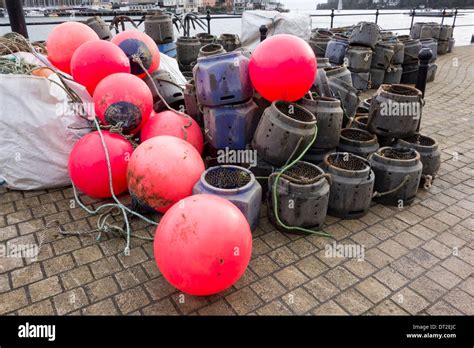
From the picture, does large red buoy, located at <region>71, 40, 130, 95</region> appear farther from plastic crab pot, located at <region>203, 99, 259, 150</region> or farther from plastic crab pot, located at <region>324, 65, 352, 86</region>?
plastic crab pot, located at <region>324, 65, 352, 86</region>

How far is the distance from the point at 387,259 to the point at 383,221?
66 cm

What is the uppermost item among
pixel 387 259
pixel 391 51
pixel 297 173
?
pixel 391 51

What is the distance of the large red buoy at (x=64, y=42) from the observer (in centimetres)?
498

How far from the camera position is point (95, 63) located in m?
4.40

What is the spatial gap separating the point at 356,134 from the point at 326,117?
0.84 m

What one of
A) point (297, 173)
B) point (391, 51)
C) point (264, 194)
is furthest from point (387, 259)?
point (391, 51)

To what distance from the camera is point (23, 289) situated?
292 centimetres

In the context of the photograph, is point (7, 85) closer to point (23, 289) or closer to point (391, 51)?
point (23, 289)

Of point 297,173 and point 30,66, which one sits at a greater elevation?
point 30,66

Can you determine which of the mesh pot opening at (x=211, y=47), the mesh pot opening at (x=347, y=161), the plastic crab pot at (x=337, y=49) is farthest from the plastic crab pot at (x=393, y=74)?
the mesh pot opening at (x=347, y=161)

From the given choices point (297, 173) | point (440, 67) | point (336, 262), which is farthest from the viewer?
point (440, 67)

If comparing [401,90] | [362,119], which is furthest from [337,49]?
[401,90]

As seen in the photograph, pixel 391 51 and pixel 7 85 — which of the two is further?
pixel 391 51

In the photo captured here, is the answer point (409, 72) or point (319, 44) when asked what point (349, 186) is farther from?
point (409, 72)
